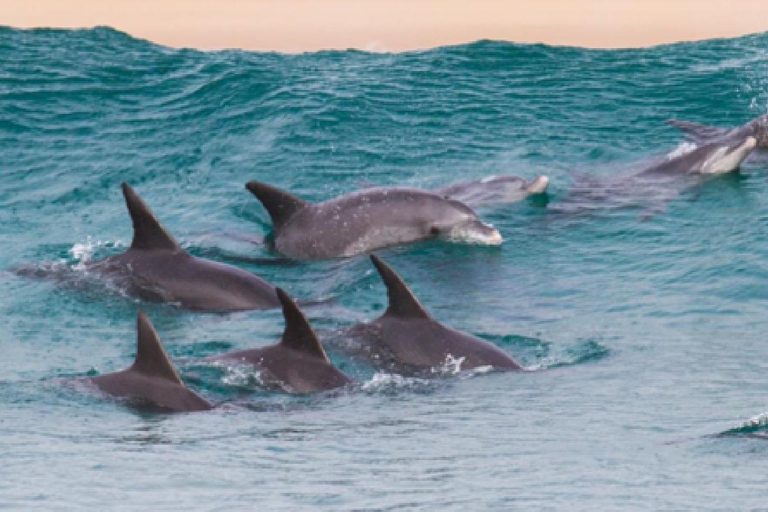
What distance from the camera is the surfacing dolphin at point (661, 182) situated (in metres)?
26.7

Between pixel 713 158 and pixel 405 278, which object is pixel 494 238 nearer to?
pixel 405 278

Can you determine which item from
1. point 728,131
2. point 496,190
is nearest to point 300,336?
point 496,190

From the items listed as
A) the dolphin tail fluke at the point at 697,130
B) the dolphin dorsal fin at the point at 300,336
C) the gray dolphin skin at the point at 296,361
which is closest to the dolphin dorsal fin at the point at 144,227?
the gray dolphin skin at the point at 296,361

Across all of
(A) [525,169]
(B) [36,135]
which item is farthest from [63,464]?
(B) [36,135]

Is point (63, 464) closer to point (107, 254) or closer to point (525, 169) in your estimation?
point (107, 254)

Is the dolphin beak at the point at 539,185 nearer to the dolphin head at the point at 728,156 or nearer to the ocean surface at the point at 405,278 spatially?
the ocean surface at the point at 405,278

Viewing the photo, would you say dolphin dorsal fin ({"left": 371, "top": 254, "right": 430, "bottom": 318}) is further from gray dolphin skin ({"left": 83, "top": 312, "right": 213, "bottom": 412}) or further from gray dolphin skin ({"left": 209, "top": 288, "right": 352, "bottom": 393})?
gray dolphin skin ({"left": 83, "top": 312, "right": 213, "bottom": 412})

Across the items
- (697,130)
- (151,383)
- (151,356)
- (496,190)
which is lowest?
(151,383)

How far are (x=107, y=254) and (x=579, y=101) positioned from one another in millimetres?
13178

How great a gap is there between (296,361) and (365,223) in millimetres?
6950

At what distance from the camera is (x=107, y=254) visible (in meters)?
25.8

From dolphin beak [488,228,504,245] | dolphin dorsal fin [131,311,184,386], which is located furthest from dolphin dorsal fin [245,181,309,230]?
dolphin dorsal fin [131,311,184,386]

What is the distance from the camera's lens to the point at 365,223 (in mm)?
24344

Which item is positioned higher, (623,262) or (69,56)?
(69,56)
